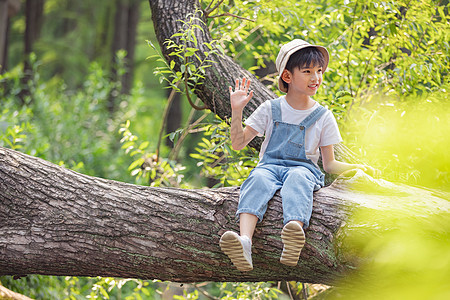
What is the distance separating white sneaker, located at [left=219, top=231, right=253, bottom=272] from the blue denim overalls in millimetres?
168

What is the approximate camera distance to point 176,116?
11.6 m

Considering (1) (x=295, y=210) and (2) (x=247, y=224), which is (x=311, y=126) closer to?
(1) (x=295, y=210)

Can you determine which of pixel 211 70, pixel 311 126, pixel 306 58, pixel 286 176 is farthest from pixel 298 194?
pixel 211 70

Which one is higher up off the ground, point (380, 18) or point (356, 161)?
point (380, 18)

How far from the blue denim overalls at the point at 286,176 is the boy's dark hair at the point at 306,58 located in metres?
0.25

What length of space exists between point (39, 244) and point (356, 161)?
2.03 m

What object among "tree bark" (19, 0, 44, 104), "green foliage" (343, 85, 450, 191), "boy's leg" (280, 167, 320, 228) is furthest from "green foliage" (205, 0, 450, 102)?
"tree bark" (19, 0, 44, 104)

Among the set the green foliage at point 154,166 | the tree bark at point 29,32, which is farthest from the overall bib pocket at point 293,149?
the tree bark at point 29,32

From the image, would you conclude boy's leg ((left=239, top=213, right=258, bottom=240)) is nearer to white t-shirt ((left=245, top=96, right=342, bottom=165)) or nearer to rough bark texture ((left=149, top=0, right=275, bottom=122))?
white t-shirt ((left=245, top=96, right=342, bottom=165))

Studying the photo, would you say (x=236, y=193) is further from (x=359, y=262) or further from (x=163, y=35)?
(x=163, y=35)

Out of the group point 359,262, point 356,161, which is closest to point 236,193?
point 359,262

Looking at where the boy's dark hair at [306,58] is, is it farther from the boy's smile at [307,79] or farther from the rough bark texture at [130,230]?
the rough bark texture at [130,230]

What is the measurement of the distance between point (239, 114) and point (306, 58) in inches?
18.5

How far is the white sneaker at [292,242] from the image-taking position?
2.21 metres
